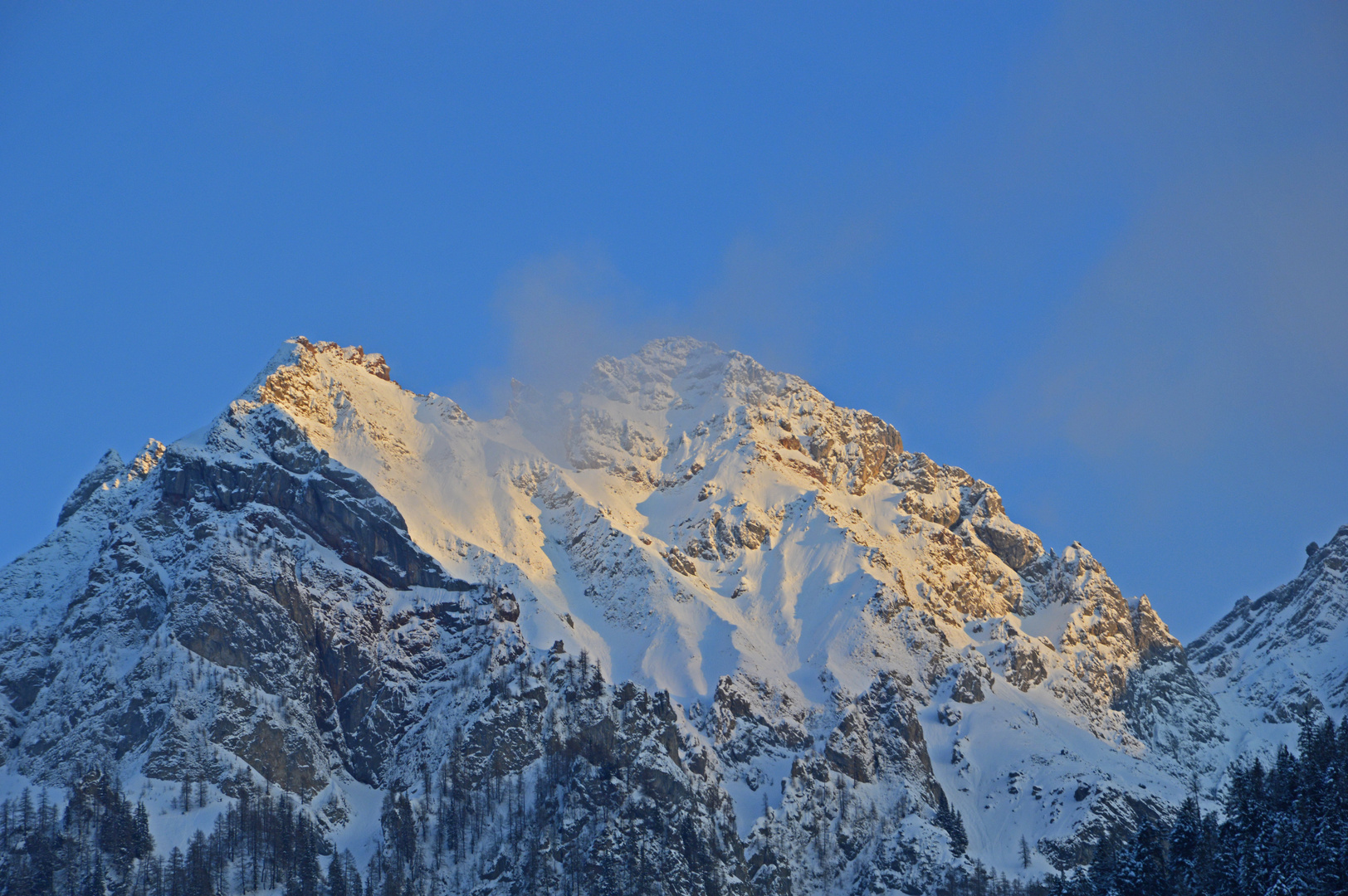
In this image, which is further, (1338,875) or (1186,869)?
(1186,869)

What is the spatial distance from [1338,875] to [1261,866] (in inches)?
445

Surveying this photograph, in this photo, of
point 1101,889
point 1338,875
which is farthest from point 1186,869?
point 1338,875

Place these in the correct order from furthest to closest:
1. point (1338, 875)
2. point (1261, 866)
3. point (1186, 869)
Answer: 1. point (1186, 869)
2. point (1261, 866)
3. point (1338, 875)

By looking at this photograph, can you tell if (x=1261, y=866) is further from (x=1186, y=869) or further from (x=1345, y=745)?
(x=1345, y=745)

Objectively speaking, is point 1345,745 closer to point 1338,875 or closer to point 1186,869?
point 1186,869

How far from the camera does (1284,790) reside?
627 ft

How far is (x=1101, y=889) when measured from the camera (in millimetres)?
193250

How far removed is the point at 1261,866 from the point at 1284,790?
23.4m

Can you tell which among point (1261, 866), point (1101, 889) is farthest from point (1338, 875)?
point (1101, 889)

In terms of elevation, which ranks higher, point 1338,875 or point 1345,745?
point 1345,745

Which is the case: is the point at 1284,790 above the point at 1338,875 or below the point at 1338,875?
above

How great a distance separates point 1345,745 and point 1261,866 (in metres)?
30.9

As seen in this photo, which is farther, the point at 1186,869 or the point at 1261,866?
the point at 1186,869

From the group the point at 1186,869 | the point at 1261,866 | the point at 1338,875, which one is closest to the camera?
the point at 1338,875
